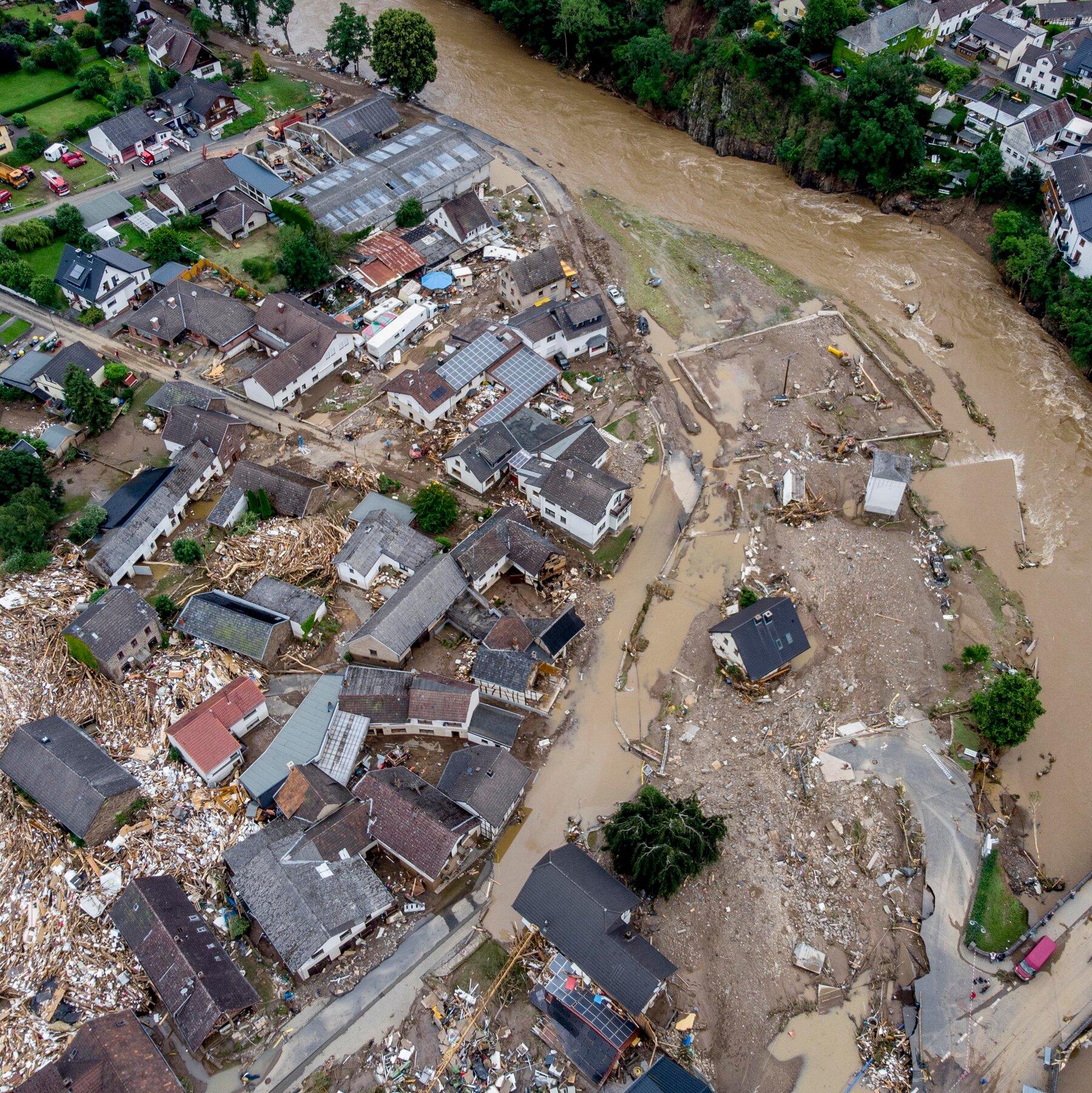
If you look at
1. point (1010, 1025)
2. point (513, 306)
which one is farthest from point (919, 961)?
point (513, 306)

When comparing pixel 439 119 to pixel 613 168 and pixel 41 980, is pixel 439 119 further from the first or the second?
pixel 41 980

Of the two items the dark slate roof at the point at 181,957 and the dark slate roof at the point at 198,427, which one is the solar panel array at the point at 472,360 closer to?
the dark slate roof at the point at 198,427

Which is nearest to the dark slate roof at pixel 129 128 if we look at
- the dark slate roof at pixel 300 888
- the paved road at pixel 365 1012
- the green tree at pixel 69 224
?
the green tree at pixel 69 224

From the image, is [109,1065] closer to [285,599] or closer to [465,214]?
[285,599]

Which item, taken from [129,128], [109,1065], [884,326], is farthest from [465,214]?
[109,1065]

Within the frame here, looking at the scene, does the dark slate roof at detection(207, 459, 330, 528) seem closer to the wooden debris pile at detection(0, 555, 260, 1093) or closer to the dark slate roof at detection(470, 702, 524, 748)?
the wooden debris pile at detection(0, 555, 260, 1093)

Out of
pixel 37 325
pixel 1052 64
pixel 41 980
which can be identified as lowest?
pixel 41 980

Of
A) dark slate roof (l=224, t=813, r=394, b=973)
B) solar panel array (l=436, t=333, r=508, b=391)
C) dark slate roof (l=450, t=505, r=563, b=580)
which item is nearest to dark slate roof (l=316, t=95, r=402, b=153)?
solar panel array (l=436, t=333, r=508, b=391)
